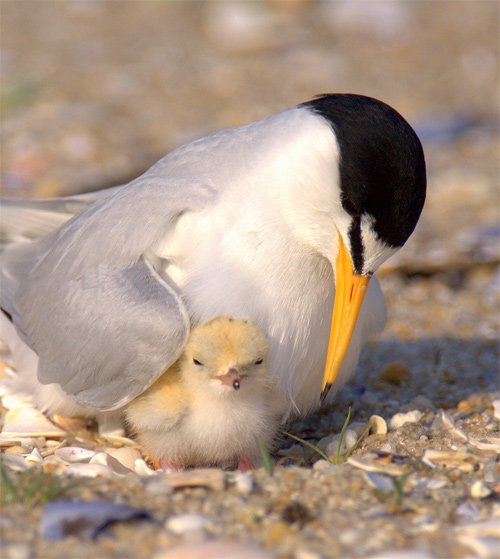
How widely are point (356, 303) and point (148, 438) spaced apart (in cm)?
81

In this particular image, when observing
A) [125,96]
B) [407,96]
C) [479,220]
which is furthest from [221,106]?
[479,220]

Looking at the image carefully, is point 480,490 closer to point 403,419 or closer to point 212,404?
point 403,419

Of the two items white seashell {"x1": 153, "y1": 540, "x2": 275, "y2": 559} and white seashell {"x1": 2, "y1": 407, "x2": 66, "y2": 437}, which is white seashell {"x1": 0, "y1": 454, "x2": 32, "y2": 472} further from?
white seashell {"x1": 153, "y1": 540, "x2": 275, "y2": 559}

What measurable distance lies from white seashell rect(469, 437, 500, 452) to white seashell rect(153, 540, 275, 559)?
106 cm

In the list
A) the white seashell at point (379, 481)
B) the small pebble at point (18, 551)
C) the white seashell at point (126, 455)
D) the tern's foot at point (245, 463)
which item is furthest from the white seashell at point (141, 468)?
the small pebble at point (18, 551)

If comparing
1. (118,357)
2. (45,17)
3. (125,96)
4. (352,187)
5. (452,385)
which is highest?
(45,17)

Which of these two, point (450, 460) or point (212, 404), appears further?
point (212, 404)

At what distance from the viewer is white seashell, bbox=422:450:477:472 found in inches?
113

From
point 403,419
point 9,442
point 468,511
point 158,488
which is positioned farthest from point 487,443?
point 9,442

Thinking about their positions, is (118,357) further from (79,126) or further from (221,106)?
(221,106)

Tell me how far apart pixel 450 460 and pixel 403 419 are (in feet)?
1.68

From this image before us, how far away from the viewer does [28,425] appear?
356 centimetres

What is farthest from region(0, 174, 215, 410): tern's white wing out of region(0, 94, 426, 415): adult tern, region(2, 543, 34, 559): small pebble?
region(2, 543, 34, 559): small pebble

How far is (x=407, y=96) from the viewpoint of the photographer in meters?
7.52
